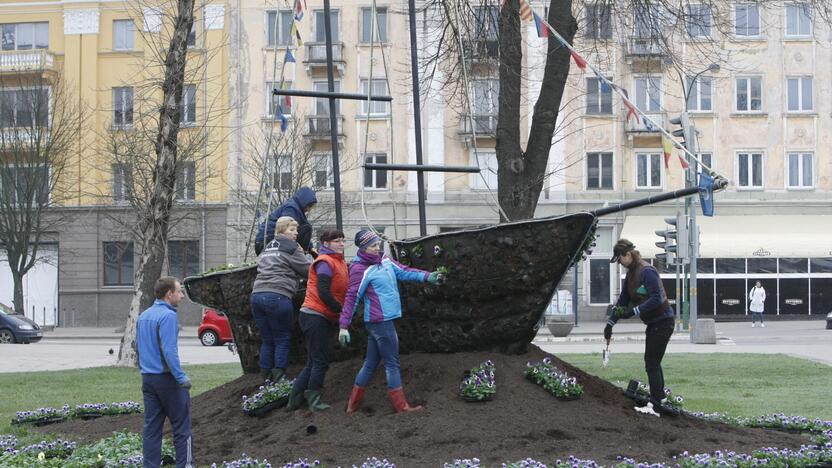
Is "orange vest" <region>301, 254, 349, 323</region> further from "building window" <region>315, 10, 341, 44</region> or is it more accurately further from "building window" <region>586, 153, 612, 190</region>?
"building window" <region>315, 10, 341, 44</region>

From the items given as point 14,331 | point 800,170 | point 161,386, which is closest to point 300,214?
point 161,386

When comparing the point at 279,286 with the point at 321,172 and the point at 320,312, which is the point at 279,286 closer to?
the point at 320,312

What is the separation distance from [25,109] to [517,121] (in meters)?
33.4

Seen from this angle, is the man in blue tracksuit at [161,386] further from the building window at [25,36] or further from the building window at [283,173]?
the building window at [25,36]

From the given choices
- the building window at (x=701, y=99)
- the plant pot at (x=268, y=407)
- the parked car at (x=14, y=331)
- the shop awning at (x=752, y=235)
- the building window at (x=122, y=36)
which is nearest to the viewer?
the plant pot at (x=268, y=407)

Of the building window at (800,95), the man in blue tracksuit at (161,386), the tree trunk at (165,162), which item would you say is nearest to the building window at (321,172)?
the building window at (800,95)

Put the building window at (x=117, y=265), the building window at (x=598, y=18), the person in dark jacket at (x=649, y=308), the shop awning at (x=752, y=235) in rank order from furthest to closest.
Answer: the building window at (x=117, y=265) → the shop awning at (x=752, y=235) → the building window at (x=598, y=18) → the person in dark jacket at (x=649, y=308)

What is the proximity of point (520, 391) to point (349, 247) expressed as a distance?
35.0 metres

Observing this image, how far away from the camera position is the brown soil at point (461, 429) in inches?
348

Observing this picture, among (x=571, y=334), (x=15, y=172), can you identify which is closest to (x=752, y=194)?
(x=571, y=334)

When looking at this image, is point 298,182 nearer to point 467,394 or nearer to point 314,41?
point 314,41

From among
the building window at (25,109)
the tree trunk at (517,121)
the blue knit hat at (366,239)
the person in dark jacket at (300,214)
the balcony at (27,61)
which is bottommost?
the blue knit hat at (366,239)

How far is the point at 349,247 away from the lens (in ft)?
146

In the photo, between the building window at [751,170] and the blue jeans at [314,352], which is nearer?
the blue jeans at [314,352]
